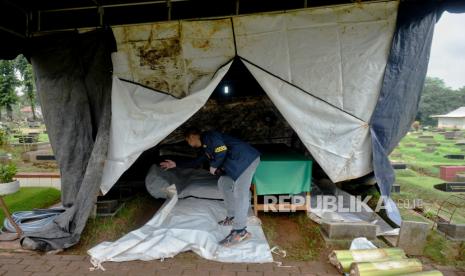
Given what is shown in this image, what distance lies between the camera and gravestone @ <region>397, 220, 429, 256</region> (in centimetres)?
307

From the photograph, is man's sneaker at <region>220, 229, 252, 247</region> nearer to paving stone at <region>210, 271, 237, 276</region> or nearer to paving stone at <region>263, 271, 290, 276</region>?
paving stone at <region>210, 271, 237, 276</region>

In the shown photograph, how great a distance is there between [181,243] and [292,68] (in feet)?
7.38

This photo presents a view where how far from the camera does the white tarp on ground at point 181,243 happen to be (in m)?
2.98

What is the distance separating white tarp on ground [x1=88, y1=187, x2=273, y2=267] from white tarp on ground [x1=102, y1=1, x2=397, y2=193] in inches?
28.9

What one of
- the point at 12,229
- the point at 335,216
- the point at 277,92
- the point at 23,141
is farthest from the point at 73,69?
the point at 23,141

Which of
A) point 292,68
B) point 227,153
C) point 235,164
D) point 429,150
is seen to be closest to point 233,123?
point 227,153

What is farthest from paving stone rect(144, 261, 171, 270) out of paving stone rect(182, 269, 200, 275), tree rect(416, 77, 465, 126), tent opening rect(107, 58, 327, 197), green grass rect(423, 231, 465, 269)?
tree rect(416, 77, 465, 126)

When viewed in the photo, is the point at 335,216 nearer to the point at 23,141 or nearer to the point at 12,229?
the point at 12,229

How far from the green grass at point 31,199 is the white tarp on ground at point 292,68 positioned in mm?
2469

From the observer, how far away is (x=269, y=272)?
A: 2.75 m

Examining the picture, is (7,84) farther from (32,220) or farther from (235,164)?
(235,164)

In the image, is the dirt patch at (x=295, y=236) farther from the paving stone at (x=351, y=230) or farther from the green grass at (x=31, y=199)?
the green grass at (x=31, y=199)

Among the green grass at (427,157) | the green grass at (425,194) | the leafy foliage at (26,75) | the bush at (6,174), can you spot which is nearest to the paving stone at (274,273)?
the green grass at (425,194)

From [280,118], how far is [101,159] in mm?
3220
